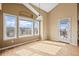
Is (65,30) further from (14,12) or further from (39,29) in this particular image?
(14,12)

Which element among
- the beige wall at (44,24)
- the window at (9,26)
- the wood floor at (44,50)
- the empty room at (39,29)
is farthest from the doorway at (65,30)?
the window at (9,26)

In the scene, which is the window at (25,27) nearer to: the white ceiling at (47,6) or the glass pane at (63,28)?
Result: the white ceiling at (47,6)

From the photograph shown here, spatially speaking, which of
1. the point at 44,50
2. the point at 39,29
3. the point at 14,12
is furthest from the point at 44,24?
the point at 14,12

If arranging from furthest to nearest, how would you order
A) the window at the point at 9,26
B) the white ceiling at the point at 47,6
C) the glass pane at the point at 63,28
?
1. the glass pane at the point at 63,28
2. the white ceiling at the point at 47,6
3. the window at the point at 9,26

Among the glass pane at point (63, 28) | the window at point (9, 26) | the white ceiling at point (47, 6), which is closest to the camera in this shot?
the window at point (9, 26)

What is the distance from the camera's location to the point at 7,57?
206 centimetres

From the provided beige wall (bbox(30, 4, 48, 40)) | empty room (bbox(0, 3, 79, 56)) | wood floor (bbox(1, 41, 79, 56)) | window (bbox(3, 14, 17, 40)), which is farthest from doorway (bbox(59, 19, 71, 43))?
window (bbox(3, 14, 17, 40))

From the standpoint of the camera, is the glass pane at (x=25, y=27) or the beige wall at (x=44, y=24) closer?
the glass pane at (x=25, y=27)

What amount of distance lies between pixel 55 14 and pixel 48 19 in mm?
194

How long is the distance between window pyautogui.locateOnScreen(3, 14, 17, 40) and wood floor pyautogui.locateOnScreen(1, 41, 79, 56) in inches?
11.5

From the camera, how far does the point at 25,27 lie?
7.30 feet

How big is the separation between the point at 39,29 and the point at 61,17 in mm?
567

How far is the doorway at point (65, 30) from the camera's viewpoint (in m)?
2.21

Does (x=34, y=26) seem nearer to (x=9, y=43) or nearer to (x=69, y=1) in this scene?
(x=9, y=43)
